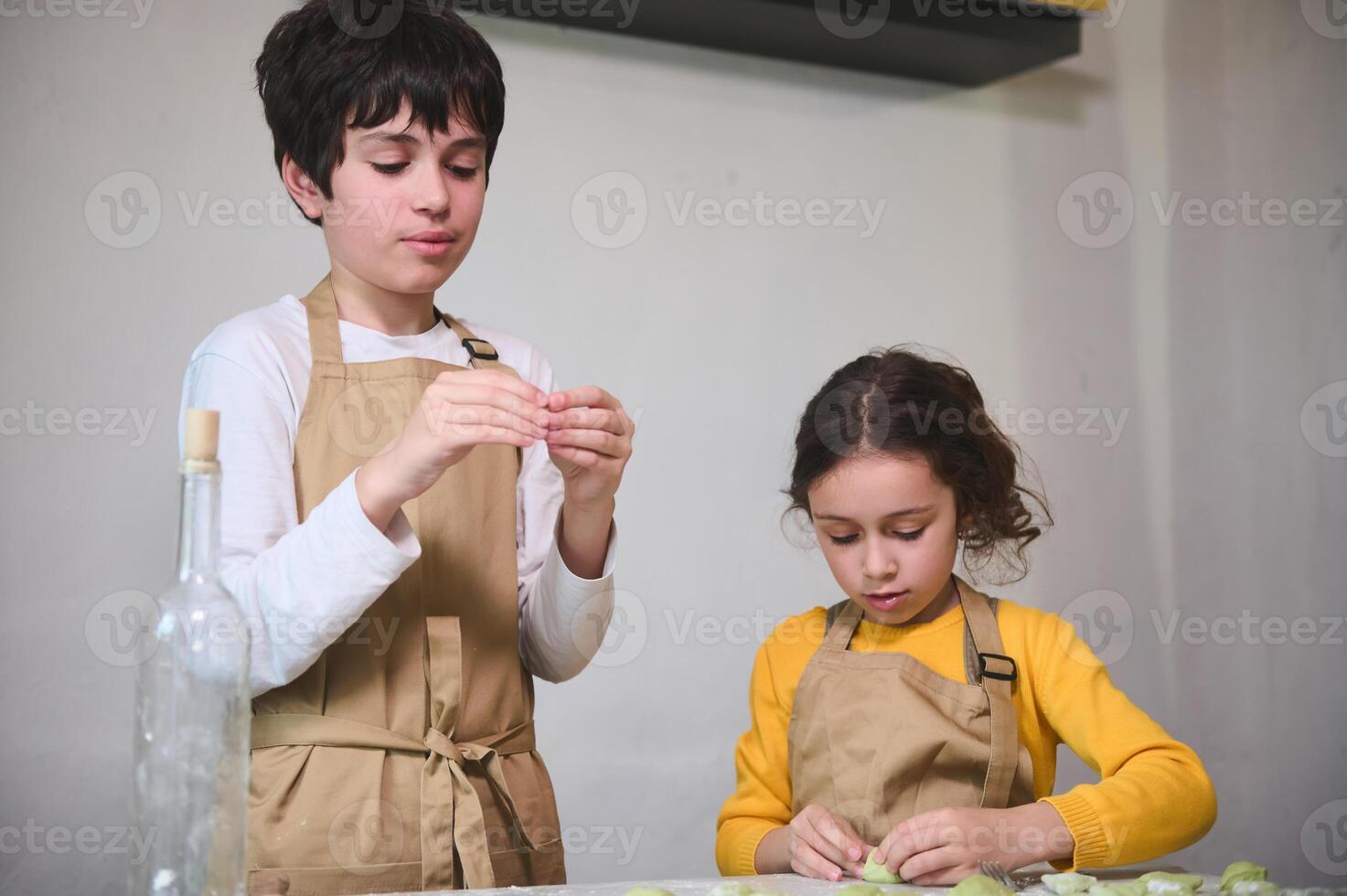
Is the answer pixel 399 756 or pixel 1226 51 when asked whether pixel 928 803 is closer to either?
pixel 399 756

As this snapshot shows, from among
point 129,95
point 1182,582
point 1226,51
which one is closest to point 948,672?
point 129,95

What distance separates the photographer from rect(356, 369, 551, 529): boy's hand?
1.00 m

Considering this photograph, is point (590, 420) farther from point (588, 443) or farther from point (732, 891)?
point (732, 891)

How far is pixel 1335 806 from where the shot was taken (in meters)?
3.28

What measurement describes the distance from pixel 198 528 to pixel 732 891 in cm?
49

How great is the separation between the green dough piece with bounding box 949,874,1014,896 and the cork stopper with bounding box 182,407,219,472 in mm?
623

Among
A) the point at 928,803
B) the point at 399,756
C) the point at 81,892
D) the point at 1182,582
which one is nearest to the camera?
the point at 399,756

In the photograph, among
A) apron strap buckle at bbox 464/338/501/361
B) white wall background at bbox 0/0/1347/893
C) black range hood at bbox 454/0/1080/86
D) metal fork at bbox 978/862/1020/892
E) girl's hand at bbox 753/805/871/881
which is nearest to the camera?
metal fork at bbox 978/862/1020/892

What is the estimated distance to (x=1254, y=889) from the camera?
3.17ft

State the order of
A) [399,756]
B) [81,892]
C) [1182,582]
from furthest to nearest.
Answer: [1182,582], [81,892], [399,756]

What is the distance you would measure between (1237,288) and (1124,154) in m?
0.47

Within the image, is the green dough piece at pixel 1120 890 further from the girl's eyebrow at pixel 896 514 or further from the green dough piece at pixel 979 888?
the girl's eyebrow at pixel 896 514

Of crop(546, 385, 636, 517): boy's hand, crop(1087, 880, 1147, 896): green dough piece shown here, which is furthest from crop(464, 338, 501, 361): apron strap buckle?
crop(1087, 880, 1147, 896): green dough piece

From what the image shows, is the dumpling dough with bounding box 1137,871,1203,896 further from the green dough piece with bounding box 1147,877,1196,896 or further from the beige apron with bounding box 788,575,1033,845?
the beige apron with bounding box 788,575,1033,845
